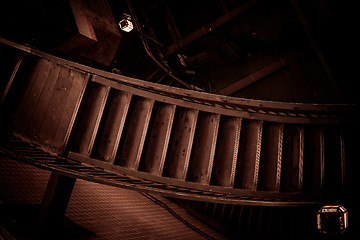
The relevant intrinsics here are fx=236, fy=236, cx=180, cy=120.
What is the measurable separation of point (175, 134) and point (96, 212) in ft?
5.72

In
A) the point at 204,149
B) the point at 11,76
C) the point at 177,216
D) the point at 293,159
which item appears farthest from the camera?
the point at 177,216

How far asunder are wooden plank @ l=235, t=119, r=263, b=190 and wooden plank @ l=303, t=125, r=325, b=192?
0.83 m

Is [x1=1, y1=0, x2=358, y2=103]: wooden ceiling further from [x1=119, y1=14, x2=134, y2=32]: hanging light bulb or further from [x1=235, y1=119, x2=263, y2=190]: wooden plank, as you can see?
[x1=235, y1=119, x2=263, y2=190]: wooden plank

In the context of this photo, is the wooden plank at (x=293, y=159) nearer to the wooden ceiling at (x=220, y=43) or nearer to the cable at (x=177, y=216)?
the cable at (x=177, y=216)

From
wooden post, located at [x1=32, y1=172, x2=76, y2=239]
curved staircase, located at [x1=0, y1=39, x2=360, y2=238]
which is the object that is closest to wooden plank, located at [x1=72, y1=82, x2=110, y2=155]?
curved staircase, located at [x1=0, y1=39, x2=360, y2=238]

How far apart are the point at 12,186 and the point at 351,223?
17.0 feet

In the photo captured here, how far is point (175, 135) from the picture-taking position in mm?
3668

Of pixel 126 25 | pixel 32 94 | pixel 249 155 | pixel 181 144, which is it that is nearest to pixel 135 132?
pixel 181 144

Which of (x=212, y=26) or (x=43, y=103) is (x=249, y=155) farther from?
(x=212, y=26)

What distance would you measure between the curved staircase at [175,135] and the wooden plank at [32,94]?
0.05 feet

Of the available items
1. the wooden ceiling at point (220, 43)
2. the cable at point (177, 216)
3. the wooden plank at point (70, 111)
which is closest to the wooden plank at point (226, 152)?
the cable at point (177, 216)

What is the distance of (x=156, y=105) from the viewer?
3.67 metres

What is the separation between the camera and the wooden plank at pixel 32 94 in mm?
3375

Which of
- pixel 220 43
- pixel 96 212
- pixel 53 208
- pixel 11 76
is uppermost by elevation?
pixel 220 43
